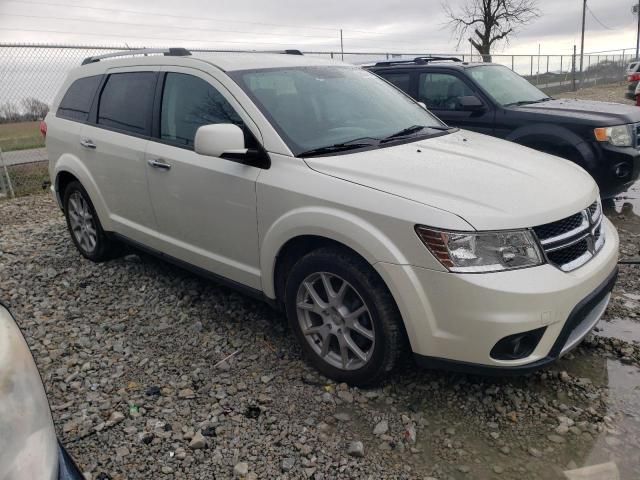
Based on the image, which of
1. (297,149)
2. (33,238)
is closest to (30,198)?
(33,238)

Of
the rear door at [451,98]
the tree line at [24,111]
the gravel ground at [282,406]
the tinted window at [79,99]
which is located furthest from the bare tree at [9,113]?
the rear door at [451,98]

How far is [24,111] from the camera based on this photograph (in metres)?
8.80

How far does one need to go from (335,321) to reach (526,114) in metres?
4.30

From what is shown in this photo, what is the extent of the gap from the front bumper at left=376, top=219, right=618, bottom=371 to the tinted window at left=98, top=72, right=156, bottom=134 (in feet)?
7.81

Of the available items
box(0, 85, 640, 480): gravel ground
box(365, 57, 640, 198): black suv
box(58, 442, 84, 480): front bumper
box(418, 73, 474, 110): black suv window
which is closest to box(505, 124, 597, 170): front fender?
box(365, 57, 640, 198): black suv

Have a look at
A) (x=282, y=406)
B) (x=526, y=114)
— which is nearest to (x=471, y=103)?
(x=526, y=114)

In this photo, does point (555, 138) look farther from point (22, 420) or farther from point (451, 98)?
point (22, 420)

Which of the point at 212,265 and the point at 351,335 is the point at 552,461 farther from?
Answer: the point at 212,265

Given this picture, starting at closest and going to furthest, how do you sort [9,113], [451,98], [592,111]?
[592,111] → [451,98] → [9,113]

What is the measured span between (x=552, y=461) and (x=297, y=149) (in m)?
2.02

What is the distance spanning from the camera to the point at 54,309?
423 centimetres

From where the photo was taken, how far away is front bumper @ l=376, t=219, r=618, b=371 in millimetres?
2434

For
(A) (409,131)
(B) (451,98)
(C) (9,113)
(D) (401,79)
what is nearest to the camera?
(A) (409,131)

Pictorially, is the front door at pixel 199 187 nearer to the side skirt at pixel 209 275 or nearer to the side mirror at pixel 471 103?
the side skirt at pixel 209 275
